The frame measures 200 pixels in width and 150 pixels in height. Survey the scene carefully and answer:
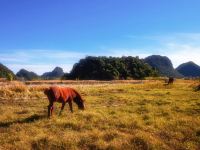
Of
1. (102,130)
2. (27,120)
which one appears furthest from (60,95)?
(102,130)

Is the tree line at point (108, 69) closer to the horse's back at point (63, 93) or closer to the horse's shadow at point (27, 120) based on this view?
the horse's back at point (63, 93)

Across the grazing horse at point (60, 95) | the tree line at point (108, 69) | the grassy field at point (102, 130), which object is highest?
the tree line at point (108, 69)

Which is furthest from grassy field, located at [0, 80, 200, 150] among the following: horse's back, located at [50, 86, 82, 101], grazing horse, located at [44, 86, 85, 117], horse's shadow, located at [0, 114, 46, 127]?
horse's back, located at [50, 86, 82, 101]

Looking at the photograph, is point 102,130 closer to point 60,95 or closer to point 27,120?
point 27,120

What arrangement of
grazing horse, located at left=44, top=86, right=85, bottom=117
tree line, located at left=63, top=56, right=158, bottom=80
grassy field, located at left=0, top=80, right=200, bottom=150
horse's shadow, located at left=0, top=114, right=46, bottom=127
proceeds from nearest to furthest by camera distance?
grassy field, located at left=0, top=80, right=200, bottom=150 < horse's shadow, located at left=0, top=114, right=46, bottom=127 < grazing horse, located at left=44, top=86, right=85, bottom=117 < tree line, located at left=63, top=56, right=158, bottom=80

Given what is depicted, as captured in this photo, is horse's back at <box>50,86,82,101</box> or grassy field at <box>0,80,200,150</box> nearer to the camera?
grassy field at <box>0,80,200,150</box>

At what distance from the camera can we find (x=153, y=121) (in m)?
15.8

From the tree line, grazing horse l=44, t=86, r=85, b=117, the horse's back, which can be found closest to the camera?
grazing horse l=44, t=86, r=85, b=117

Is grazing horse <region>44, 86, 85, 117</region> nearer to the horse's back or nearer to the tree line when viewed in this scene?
the horse's back

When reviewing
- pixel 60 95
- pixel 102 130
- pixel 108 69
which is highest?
pixel 108 69

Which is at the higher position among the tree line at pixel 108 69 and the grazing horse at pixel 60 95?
the tree line at pixel 108 69

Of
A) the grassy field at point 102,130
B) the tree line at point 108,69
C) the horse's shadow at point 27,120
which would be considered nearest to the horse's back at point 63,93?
the grassy field at point 102,130

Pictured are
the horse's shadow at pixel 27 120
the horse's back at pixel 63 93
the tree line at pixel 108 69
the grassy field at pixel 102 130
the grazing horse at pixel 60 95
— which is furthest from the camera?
the tree line at pixel 108 69

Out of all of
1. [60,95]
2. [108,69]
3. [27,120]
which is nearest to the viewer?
[27,120]
